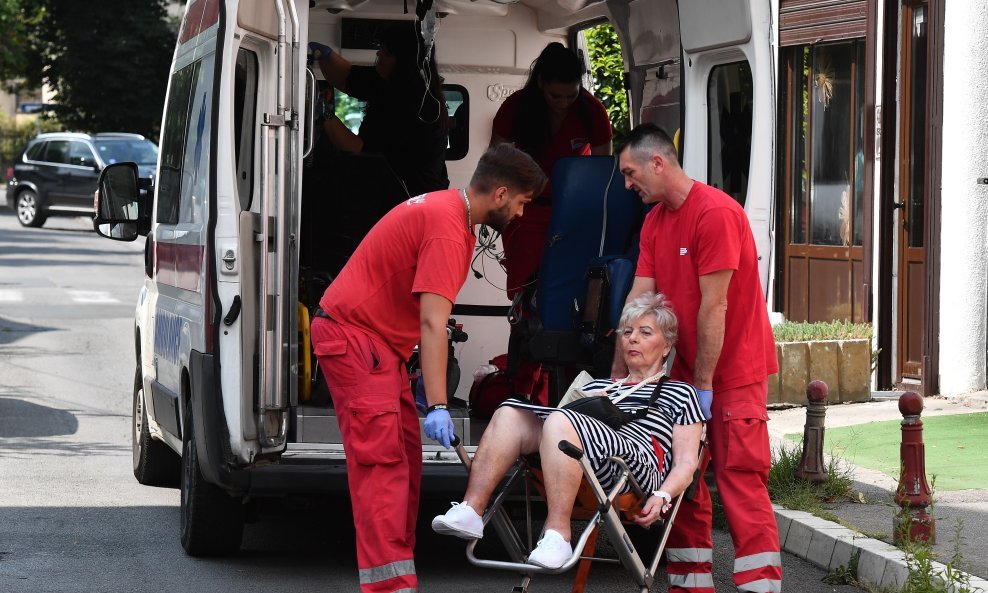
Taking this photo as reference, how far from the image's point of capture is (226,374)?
20.6ft

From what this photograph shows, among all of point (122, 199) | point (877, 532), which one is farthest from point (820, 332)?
point (122, 199)

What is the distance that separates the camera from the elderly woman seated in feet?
18.0

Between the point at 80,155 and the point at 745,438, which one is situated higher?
the point at 80,155

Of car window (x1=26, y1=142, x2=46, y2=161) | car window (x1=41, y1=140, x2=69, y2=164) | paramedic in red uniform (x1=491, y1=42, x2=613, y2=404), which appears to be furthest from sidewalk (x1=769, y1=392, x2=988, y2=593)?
car window (x1=26, y1=142, x2=46, y2=161)

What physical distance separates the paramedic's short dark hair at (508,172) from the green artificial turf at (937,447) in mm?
3465

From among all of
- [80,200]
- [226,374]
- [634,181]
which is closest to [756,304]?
[634,181]

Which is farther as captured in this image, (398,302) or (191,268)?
(191,268)

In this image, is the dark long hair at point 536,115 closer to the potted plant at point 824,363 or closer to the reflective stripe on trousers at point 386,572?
the reflective stripe on trousers at point 386,572

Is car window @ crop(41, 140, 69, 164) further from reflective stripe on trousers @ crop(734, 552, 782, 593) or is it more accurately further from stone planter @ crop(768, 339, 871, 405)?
reflective stripe on trousers @ crop(734, 552, 782, 593)

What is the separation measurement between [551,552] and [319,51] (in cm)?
413

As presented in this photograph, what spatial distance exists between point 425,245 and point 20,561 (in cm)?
256

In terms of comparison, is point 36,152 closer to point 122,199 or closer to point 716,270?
point 122,199

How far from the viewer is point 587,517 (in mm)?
5941

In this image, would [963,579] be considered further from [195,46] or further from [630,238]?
[195,46]
